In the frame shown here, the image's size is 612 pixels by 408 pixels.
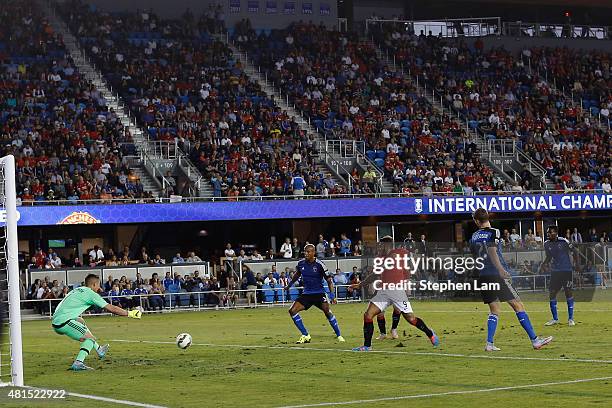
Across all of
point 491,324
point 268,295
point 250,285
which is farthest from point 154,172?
point 491,324

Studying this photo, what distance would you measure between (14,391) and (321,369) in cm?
449

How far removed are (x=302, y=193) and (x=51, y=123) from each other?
426 inches

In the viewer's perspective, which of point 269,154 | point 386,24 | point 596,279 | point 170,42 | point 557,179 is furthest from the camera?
point 386,24

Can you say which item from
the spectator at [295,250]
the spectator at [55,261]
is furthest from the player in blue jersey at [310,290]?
the spectator at [295,250]

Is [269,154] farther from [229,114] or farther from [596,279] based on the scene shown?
[596,279]

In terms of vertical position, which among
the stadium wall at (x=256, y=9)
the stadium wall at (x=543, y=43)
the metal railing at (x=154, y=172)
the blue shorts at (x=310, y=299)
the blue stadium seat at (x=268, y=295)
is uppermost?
the stadium wall at (x=256, y=9)

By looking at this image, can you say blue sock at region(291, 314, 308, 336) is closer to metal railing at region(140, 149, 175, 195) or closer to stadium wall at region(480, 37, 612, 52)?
metal railing at region(140, 149, 175, 195)

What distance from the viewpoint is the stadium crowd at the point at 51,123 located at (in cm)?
4519

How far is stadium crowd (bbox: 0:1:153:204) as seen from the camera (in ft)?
148

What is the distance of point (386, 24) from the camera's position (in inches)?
2697

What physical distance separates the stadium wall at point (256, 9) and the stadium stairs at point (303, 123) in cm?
330

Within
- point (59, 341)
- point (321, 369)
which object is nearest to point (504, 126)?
point (59, 341)

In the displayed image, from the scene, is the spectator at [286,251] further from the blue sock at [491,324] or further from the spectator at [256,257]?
the blue sock at [491,324]

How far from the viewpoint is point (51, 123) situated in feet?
162
